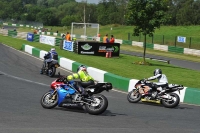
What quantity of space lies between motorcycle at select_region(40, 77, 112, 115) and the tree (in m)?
17.9

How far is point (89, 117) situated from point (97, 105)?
45cm

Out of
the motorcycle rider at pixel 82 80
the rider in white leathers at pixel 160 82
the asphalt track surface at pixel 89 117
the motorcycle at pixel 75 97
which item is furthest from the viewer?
the rider in white leathers at pixel 160 82

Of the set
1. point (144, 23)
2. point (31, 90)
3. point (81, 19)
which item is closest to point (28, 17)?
point (81, 19)

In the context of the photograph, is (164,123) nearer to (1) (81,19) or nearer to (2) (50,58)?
(2) (50,58)

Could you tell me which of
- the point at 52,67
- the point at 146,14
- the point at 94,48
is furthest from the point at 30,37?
the point at 52,67

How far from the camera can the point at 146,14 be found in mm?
Answer: 28891

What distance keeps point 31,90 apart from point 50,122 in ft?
19.9

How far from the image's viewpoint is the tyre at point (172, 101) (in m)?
13.3

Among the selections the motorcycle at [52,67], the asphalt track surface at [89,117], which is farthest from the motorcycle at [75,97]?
the motorcycle at [52,67]

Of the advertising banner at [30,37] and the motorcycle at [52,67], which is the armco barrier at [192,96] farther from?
the advertising banner at [30,37]

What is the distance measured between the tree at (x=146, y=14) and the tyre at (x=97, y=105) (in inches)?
722

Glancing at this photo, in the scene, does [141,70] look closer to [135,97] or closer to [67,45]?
[135,97]

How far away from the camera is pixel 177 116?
11938 millimetres

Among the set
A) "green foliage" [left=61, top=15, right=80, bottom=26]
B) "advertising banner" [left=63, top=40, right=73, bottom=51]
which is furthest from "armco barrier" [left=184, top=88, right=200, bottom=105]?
"green foliage" [left=61, top=15, right=80, bottom=26]
